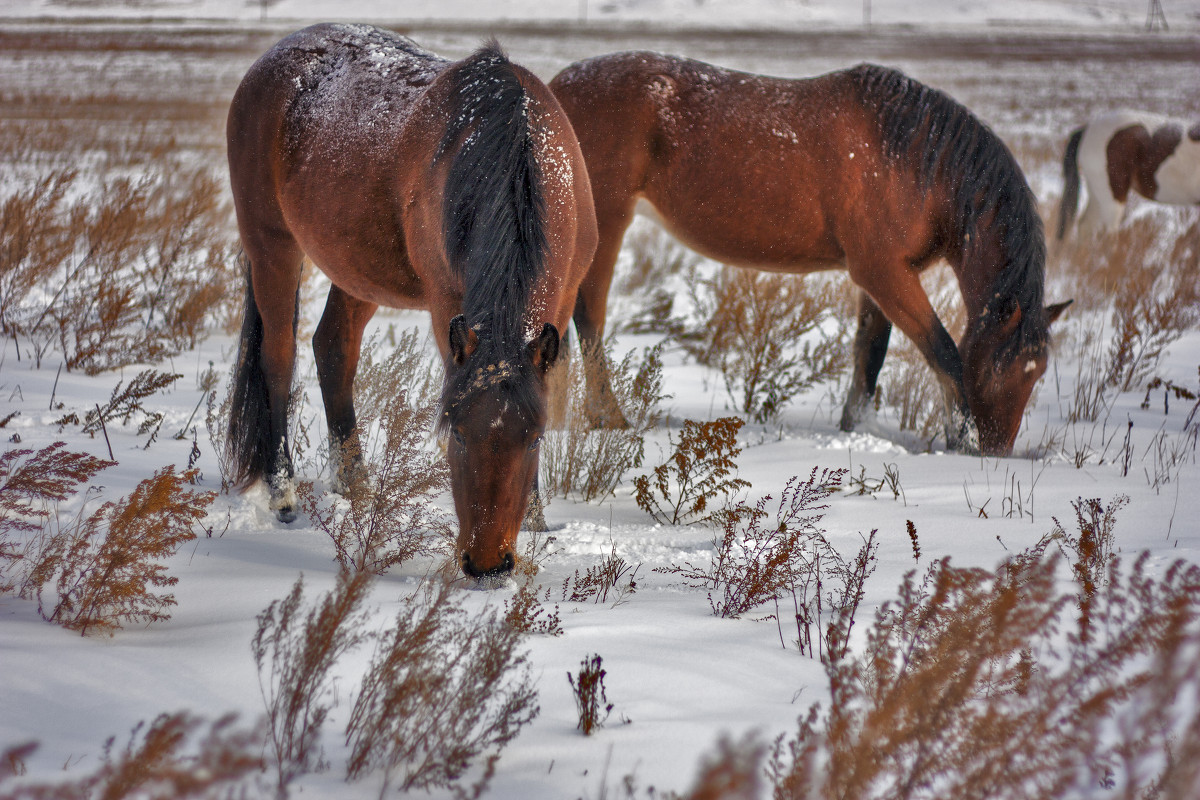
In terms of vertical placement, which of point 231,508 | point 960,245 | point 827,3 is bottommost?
point 231,508

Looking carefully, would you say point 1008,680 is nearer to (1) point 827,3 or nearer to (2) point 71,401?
(2) point 71,401

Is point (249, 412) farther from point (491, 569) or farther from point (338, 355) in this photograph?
point (491, 569)

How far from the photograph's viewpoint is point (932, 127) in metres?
4.97

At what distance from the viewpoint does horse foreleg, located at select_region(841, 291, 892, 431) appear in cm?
553

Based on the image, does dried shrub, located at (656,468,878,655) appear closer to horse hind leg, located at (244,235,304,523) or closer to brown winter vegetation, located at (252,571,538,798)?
brown winter vegetation, located at (252,571,538,798)

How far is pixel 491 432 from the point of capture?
2555 mm

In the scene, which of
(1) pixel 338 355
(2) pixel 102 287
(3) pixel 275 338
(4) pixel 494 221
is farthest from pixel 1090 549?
(2) pixel 102 287

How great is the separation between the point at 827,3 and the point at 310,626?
296ft

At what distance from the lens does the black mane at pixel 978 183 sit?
4.68 meters

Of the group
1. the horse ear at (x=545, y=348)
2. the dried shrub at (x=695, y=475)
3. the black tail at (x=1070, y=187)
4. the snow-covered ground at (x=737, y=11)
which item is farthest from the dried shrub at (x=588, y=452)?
the snow-covered ground at (x=737, y=11)

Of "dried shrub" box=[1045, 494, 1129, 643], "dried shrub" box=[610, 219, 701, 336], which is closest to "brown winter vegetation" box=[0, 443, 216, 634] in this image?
"dried shrub" box=[1045, 494, 1129, 643]

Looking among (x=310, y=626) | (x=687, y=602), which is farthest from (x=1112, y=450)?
(x=310, y=626)

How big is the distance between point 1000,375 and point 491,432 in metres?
3.47

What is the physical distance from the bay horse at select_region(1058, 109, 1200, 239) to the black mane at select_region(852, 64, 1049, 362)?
805 centimetres
